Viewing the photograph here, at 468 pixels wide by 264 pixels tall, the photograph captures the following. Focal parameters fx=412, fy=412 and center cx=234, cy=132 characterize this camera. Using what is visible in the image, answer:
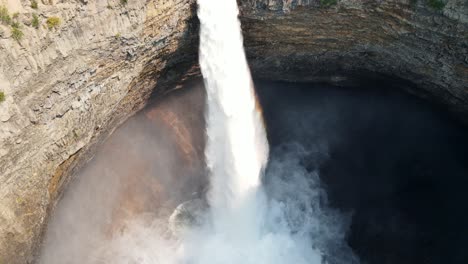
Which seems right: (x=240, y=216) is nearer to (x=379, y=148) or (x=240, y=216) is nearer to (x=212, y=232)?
(x=212, y=232)

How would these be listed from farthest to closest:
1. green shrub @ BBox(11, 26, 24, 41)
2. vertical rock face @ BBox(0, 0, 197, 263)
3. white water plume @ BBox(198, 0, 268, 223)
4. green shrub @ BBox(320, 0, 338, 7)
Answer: green shrub @ BBox(320, 0, 338, 7)
white water plume @ BBox(198, 0, 268, 223)
vertical rock face @ BBox(0, 0, 197, 263)
green shrub @ BBox(11, 26, 24, 41)

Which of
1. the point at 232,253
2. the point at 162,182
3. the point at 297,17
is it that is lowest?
the point at 232,253

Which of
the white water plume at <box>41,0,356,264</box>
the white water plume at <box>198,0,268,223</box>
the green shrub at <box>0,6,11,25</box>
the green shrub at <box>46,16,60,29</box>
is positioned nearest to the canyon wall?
the green shrub at <box>46,16,60,29</box>

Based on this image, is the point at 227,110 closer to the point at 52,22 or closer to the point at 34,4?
the point at 52,22

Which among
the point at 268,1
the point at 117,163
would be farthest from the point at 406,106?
the point at 117,163

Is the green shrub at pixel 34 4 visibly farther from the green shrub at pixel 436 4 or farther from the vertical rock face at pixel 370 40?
the green shrub at pixel 436 4

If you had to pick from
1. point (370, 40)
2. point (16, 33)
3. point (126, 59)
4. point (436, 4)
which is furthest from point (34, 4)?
point (436, 4)

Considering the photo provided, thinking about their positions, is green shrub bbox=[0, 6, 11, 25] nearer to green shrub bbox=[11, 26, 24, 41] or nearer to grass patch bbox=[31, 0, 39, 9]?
green shrub bbox=[11, 26, 24, 41]
